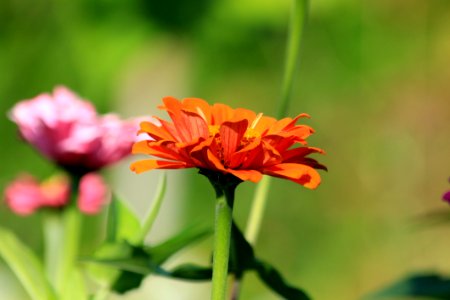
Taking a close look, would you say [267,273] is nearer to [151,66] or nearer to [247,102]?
[151,66]

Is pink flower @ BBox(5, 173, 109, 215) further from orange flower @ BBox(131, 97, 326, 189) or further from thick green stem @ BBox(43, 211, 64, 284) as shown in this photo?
orange flower @ BBox(131, 97, 326, 189)

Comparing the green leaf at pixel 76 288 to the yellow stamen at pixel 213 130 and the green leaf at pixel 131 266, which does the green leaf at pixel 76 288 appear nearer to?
the green leaf at pixel 131 266

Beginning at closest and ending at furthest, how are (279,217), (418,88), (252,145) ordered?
1. (252,145)
2. (279,217)
3. (418,88)

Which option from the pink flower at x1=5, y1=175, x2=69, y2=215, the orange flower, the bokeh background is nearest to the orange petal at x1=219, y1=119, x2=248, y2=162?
the orange flower

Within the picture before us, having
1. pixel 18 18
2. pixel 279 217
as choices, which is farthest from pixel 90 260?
pixel 18 18


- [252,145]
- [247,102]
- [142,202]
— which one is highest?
[247,102]

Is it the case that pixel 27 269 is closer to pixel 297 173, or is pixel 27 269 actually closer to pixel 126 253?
pixel 126 253
